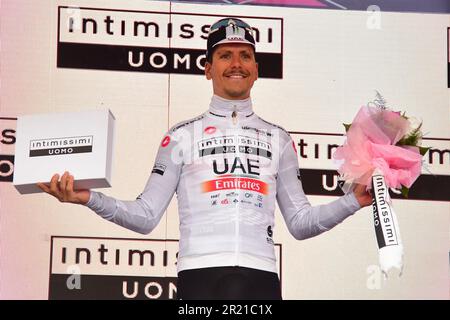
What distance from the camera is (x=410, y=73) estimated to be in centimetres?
486

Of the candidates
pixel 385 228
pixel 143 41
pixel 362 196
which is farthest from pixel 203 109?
pixel 385 228

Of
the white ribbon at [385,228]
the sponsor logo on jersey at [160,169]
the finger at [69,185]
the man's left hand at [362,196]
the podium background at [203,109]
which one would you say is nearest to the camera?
the white ribbon at [385,228]

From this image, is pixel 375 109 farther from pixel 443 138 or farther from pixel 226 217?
pixel 443 138

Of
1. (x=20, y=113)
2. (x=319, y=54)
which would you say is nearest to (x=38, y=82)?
(x=20, y=113)

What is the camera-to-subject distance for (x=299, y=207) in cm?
408

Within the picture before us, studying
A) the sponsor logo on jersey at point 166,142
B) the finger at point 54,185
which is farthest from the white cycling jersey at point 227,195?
the finger at point 54,185

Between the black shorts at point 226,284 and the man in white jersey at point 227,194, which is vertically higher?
→ the man in white jersey at point 227,194

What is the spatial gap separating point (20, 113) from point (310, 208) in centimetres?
129

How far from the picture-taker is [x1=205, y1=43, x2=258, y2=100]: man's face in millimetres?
4125

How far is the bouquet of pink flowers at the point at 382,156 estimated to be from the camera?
3738mm

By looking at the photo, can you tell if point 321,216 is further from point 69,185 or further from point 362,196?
point 69,185

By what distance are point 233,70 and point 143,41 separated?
2.53 ft

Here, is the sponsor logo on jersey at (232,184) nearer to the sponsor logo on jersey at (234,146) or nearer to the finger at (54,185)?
the sponsor logo on jersey at (234,146)

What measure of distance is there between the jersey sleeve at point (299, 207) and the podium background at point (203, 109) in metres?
0.59
